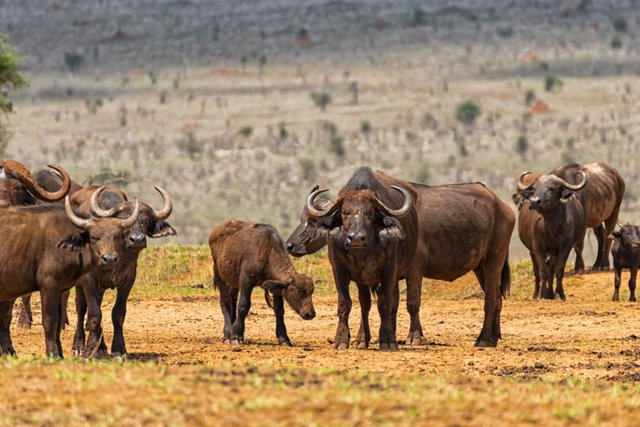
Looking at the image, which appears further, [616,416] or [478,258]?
[478,258]

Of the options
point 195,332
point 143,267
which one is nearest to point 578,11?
point 143,267

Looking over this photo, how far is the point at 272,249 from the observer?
17.3m

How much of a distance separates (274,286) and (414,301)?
1.77 m

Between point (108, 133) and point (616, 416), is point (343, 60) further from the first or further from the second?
point (616, 416)

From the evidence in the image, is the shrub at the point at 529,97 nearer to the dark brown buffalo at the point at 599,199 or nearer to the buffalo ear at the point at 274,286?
the dark brown buffalo at the point at 599,199

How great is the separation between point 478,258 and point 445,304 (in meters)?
6.66

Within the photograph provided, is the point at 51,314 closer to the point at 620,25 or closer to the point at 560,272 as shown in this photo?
the point at 560,272

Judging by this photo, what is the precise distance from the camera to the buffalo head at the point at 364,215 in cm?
1487

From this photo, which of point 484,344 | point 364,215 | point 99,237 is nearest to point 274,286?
point 364,215

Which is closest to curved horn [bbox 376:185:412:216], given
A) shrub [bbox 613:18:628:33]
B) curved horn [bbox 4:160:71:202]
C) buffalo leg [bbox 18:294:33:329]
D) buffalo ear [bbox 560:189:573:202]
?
curved horn [bbox 4:160:71:202]

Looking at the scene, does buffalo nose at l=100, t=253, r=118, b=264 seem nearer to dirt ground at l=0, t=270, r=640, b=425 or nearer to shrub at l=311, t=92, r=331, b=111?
dirt ground at l=0, t=270, r=640, b=425

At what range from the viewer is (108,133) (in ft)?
Result: 281

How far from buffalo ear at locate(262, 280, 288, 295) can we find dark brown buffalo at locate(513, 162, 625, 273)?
1144cm

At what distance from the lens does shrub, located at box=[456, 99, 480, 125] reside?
8462 centimetres
